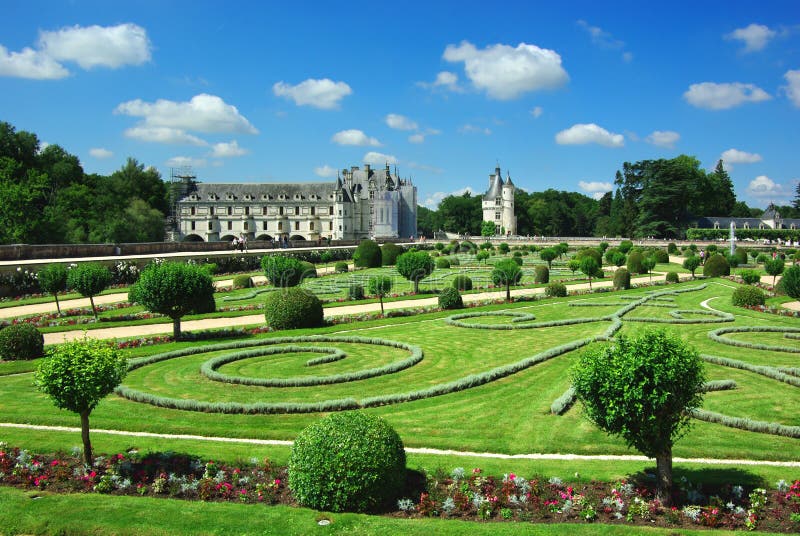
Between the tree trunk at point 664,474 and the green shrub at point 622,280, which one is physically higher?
the green shrub at point 622,280

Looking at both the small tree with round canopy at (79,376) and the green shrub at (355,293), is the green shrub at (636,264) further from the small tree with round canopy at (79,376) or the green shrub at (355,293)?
the small tree with round canopy at (79,376)

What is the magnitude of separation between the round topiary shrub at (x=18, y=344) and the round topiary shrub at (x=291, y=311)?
713cm

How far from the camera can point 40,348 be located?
683 inches

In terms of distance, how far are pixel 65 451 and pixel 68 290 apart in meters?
23.3

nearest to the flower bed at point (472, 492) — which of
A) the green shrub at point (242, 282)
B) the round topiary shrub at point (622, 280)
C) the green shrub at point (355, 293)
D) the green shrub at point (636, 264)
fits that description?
the green shrub at point (355, 293)

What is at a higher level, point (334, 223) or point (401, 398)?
point (334, 223)

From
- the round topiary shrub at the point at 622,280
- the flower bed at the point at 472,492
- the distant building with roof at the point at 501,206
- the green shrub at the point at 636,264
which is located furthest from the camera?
the distant building with roof at the point at 501,206

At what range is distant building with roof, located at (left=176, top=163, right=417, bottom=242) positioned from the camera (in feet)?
337

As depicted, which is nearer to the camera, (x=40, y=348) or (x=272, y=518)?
(x=272, y=518)

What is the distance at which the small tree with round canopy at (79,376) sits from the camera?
883cm

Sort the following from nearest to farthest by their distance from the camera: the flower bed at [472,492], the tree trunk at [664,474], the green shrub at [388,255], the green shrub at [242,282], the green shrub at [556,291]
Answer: the flower bed at [472,492]
the tree trunk at [664,474]
the green shrub at [556,291]
the green shrub at [242,282]
the green shrub at [388,255]

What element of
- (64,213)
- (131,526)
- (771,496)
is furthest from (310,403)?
(64,213)

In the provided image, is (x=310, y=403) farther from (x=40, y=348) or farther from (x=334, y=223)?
(x=334, y=223)

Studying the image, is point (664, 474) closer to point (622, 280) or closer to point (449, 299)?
point (449, 299)
